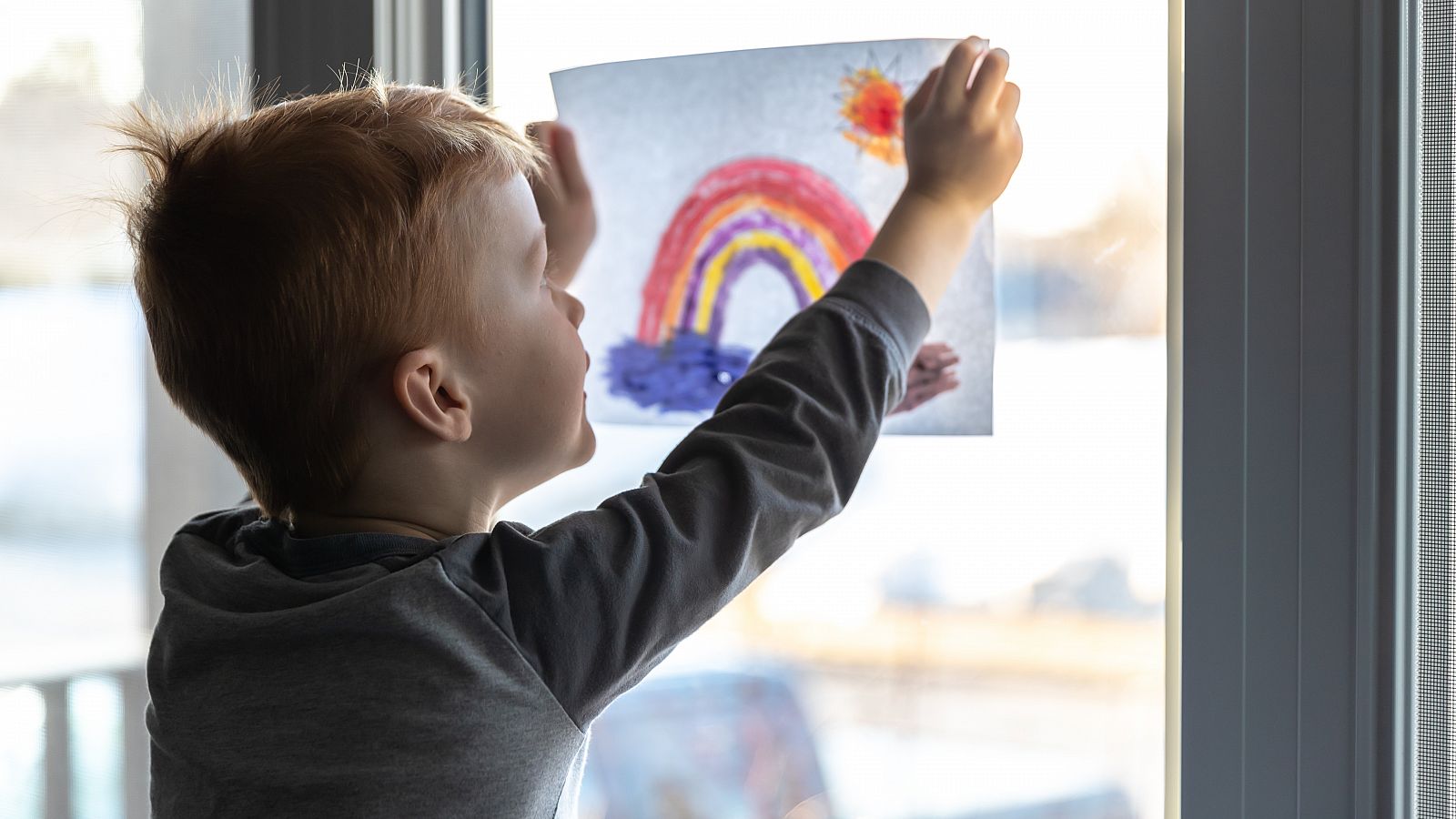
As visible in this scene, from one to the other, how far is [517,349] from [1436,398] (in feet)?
2.02

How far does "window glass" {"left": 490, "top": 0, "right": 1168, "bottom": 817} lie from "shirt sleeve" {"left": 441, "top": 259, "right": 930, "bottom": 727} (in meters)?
0.12

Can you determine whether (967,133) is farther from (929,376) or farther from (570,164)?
(570,164)

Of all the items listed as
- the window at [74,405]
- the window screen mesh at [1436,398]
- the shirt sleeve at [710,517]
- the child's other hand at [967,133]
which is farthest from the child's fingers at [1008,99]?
the window at [74,405]

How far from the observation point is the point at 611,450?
1132mm

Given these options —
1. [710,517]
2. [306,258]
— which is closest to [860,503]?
[710,517]

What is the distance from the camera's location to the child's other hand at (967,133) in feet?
2.97

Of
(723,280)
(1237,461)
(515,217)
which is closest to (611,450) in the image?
(723,280)

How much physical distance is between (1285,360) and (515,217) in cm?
55

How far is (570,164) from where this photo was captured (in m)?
1.12

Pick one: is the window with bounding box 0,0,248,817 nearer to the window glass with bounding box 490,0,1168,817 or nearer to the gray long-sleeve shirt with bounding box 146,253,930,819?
the gray long-sleeve shirt with bounding box 146,253,930,819

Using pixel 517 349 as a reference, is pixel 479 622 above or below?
below

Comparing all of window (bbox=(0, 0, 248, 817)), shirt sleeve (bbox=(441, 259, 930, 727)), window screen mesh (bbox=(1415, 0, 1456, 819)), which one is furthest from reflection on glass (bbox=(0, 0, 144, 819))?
window screen mesh (bbox=(1415, 0, 1456, 819))

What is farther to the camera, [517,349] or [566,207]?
[566,207]

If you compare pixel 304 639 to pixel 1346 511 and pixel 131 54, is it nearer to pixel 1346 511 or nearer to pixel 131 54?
pixel 1346 511
